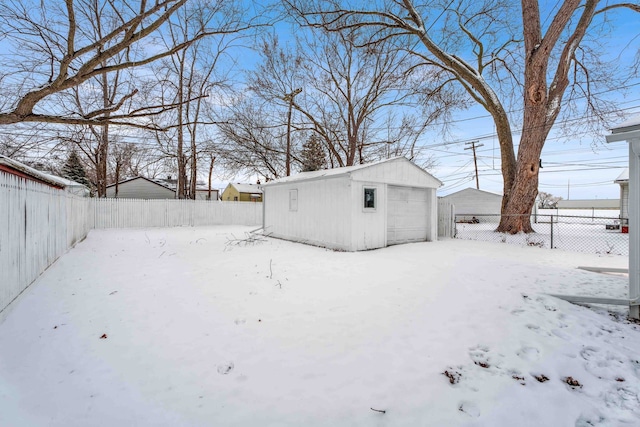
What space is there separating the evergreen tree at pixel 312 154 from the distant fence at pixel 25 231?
15430 mm

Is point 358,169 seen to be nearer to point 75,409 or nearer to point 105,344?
point 105,344

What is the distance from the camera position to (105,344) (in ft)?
8.96

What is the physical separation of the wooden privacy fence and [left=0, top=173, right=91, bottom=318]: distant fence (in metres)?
11.4

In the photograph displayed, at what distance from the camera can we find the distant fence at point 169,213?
14000mm

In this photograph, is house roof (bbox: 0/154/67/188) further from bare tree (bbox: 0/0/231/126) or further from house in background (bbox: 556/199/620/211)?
house in background (bbox: 556/199/620/211)

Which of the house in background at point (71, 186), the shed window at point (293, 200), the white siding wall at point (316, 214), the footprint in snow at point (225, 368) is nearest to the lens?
the footprint in snow at point (225, 368)

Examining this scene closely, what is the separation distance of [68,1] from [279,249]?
6.20 m

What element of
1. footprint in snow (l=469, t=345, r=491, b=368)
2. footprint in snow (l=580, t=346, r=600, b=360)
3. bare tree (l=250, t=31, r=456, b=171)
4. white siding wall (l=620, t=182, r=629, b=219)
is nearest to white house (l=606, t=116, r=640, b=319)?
footprint in snow (l=580, t=346, r=600, b=360)

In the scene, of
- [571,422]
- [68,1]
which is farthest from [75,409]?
[68,1]

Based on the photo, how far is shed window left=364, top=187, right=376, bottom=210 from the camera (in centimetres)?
829

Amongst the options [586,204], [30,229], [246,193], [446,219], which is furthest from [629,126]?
[586,204]

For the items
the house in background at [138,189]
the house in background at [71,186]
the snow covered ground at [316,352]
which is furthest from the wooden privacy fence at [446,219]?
the house in background at [138,189]

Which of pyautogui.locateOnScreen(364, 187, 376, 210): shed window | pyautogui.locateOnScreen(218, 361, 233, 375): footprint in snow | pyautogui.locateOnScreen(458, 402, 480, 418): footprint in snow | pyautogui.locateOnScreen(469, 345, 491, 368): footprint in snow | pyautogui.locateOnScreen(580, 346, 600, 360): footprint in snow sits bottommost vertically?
pyautogui.locateOnScreen(458, 402, 480, 418): footprint in snow

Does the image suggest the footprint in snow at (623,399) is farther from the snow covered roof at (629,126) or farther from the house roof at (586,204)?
the house roof at (586,204)
